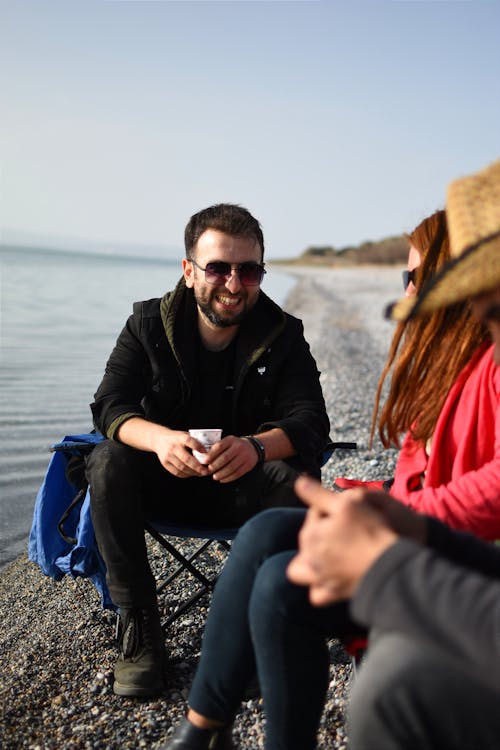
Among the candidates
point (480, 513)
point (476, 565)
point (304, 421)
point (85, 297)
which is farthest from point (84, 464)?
point (85, 297)

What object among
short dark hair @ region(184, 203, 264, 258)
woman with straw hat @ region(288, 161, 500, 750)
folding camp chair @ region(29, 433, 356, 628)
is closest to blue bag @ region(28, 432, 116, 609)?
folding camp chair @ region(29, 433, 356, 628)

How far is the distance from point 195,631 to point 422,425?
1709 millimetres

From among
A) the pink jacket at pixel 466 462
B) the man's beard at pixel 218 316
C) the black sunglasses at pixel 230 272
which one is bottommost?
the pink jacket at pixel 466 462

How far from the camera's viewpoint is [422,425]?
2520 millimetres

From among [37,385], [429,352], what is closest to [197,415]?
[429,352]

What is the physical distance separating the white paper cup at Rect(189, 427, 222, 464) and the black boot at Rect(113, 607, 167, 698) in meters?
0.68

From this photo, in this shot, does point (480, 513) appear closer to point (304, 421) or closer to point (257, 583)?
point (257, 583)

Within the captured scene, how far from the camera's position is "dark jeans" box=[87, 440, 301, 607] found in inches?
123

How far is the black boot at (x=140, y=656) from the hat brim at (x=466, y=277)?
1970mm

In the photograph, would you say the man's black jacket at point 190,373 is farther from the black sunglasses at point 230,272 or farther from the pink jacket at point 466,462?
the pink jacket at point 466,462

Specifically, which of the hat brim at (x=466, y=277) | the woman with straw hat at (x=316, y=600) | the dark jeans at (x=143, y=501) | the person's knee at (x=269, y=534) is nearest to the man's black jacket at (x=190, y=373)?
the dark jeans at (x=143, y=501)

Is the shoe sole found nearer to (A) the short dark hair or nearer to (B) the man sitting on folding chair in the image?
(B) the man sitting on folding chair

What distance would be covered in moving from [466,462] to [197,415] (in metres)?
1.57

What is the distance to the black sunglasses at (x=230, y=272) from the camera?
3639 mm
